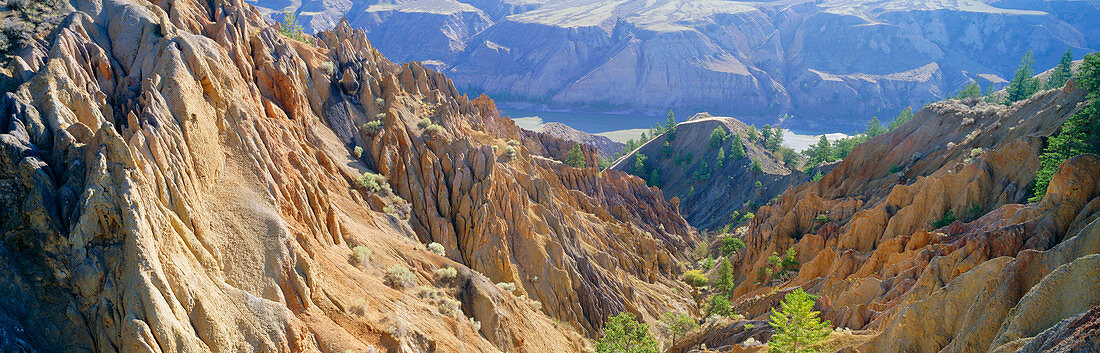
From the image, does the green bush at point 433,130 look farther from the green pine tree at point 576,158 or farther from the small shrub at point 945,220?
the green pine tree at point 576,158

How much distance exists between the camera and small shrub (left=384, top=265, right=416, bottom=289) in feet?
85.6

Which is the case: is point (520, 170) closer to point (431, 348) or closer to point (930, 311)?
point (431, 348)

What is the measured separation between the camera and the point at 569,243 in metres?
43.1

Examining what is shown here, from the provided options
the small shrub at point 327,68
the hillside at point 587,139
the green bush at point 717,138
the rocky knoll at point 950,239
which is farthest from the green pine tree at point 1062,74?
the small shrub at point 327,68

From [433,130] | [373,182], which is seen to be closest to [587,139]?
[433,130]

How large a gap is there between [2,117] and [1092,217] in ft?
118

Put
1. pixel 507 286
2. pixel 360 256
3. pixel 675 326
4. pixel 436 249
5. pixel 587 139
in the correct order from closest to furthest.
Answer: pixel 360 256 → pixel 436 249 → pixel 507 286 → pixel 675 326 → pixel 587 139

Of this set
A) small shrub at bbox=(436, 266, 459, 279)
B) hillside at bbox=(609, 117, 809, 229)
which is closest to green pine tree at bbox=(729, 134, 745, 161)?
Result: hillside at bbox=(609, 117, 809, 229)

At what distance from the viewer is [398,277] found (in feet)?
86.3

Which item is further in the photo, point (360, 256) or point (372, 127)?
point (372, 127)

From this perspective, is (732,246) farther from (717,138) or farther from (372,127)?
(717,138)

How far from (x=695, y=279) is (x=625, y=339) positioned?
24.8m

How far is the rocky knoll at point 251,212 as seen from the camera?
14922 millimetres

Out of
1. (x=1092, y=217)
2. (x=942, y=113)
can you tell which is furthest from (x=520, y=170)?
(x=942, y=113)
